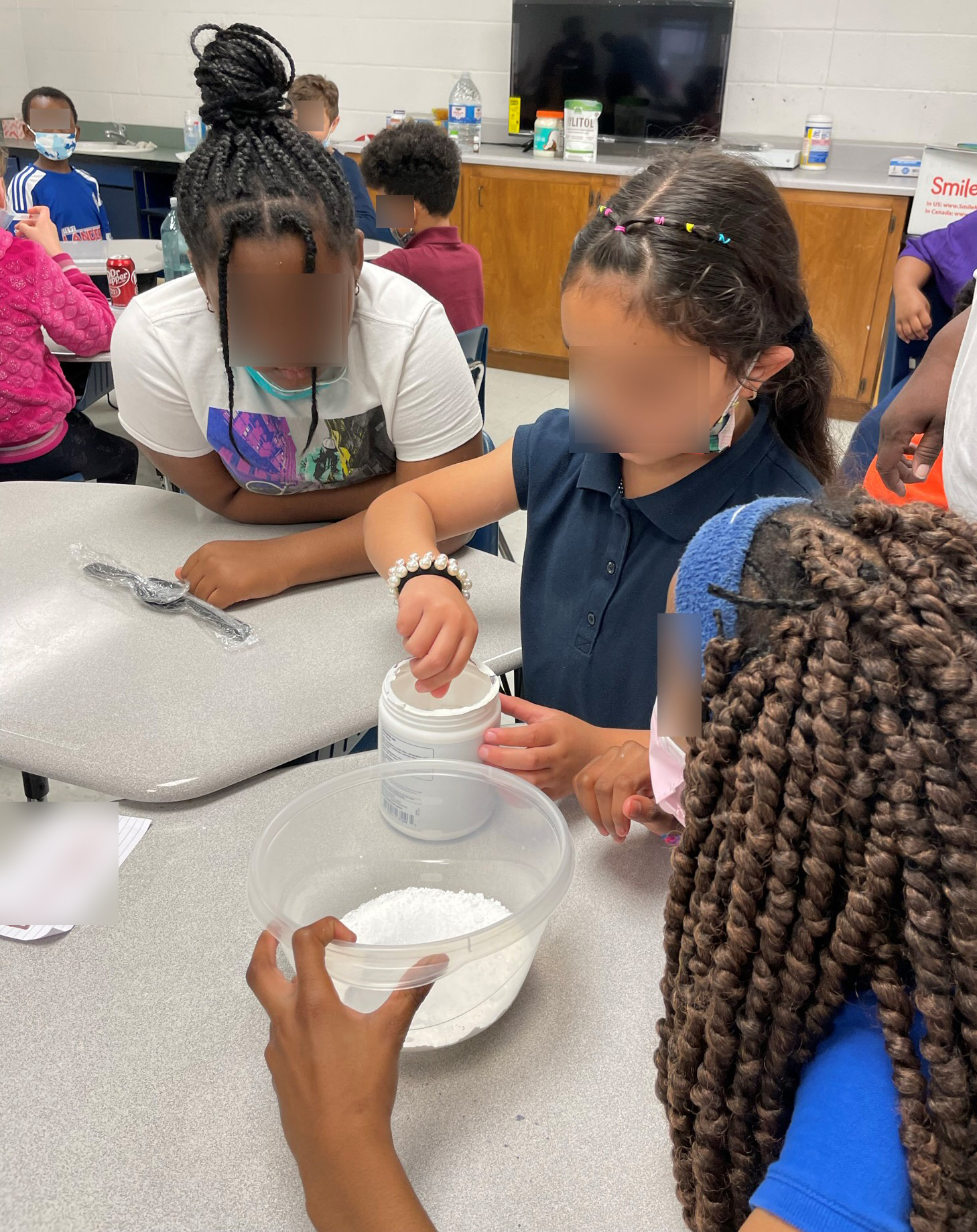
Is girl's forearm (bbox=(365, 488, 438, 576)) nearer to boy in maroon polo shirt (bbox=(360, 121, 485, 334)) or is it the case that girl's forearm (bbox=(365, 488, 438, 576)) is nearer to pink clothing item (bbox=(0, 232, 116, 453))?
pink clothing item (bbox=(0, 232, 116, 453))

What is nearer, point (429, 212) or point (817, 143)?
point (429, 212)

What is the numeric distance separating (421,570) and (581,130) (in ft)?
12.2

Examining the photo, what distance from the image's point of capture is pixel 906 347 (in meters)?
2.33

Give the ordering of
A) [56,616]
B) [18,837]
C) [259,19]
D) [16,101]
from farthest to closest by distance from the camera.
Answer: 1. [16,101]
2. [259,19]
3. [56,616]
4. [18,837]

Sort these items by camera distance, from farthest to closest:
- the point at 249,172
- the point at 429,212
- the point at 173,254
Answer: the point at 429,212
the point at 173,254
the point at 249,172

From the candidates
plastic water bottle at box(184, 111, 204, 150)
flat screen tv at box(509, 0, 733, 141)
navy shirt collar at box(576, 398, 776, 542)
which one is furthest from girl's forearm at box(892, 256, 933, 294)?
plastic water bottle at box(184, 111, 204, 150)

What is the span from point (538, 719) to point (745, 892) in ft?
1.44

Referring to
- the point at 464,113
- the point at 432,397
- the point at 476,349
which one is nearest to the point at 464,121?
the point at 464,113

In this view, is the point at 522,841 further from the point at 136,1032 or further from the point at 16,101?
the point at 16,101

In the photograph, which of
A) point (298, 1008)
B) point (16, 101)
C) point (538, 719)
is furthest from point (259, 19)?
point (298, 1008)

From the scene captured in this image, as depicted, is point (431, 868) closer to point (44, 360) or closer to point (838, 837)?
point (838, 837)

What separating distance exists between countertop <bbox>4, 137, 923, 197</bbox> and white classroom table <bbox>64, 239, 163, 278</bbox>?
147 centimetres

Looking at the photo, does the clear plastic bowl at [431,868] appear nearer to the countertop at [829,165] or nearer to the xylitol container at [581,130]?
the countertop at [829,165]

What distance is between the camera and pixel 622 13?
4133 millimetres
